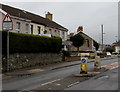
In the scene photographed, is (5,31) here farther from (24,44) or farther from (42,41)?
(42,41)

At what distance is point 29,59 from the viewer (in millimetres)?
23953

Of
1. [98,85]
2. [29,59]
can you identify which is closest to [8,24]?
[29,59]

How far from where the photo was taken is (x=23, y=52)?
75.3 ft

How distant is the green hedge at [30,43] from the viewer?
2103cm

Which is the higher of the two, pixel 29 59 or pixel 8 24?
pixel 8 24

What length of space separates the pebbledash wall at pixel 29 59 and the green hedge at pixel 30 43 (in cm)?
40

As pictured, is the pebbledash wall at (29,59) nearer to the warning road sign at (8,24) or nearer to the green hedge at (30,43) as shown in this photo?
the green hedge at (30,43)

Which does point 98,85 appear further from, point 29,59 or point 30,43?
point 30,43

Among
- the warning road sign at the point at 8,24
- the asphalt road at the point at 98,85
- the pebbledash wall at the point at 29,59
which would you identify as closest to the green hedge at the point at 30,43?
the pebbledash wall at the point at 29,59

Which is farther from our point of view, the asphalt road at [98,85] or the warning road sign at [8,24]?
the warning road sign at [8,24]

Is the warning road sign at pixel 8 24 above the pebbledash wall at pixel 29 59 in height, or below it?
above

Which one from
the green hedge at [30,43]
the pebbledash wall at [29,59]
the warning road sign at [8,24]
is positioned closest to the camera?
the warning road sign at [8,24]

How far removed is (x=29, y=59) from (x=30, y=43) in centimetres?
156

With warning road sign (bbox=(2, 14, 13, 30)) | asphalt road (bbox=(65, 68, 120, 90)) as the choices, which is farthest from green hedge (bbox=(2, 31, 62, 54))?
asphalt road (bbox=(65, 68, 120, 90))
